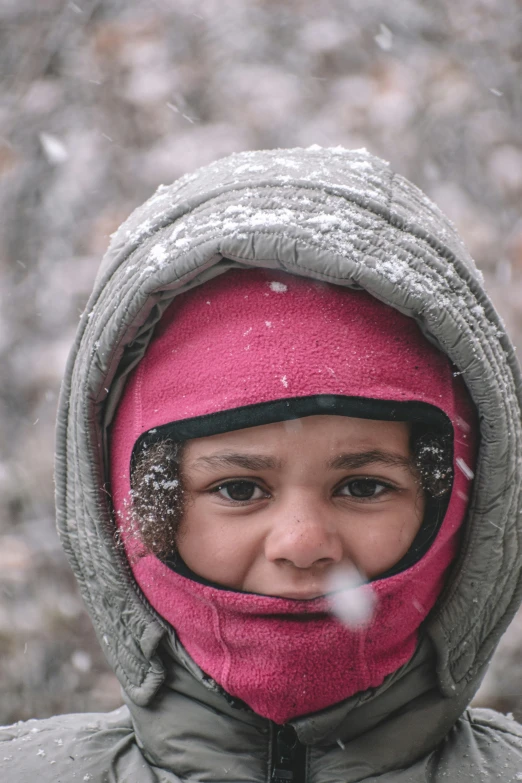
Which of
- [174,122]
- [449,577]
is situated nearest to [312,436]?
[449,577]

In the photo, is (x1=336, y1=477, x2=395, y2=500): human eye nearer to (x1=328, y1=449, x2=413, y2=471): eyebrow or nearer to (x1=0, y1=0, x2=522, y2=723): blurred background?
(x1=328, y1=449, x2=413, y2=471): eyebrow

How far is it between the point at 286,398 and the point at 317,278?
0.74ft

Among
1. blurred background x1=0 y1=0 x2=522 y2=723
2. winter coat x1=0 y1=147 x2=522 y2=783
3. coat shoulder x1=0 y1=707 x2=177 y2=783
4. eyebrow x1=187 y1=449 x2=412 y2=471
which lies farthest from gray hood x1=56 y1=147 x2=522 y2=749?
blurred background x1=0 y1=0 x2=522 y2=723

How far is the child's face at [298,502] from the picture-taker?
1.45 meters

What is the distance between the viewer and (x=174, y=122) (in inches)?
170

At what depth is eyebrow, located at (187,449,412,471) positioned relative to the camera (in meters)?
1.47

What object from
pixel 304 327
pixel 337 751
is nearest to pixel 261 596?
pixel 337 751

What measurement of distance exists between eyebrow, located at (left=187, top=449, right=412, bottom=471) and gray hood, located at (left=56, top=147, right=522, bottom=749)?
0.22 metres

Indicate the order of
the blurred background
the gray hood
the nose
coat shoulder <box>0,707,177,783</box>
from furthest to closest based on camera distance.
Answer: the blurred background < coat shoulder <box>0,707,177,783</box> < the gray hood < the nose

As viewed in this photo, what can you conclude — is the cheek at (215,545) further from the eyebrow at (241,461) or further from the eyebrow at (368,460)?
the eyebrow at (368,460)

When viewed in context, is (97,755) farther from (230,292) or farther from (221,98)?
(221,98)

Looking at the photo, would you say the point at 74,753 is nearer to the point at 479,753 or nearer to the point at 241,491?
the point at 241,491

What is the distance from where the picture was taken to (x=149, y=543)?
156 centimetres

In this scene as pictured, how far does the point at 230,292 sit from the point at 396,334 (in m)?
0.31
